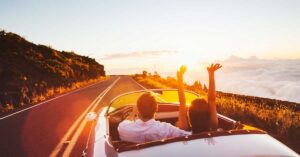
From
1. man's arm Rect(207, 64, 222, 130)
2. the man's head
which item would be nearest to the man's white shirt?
the man's head

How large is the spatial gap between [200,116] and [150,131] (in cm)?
53

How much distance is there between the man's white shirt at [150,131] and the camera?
145 inches

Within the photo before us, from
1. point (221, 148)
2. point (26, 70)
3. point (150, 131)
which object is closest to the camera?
point (221, 148)

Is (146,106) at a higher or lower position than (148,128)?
higher

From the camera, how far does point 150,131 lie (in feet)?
12.2

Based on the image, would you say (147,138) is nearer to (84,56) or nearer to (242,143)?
(242,143)

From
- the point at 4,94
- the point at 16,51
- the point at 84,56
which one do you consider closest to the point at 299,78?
the point at 84,56

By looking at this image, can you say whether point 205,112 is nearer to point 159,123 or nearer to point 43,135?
point 159,123

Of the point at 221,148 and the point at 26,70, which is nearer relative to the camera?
the point at 221,148

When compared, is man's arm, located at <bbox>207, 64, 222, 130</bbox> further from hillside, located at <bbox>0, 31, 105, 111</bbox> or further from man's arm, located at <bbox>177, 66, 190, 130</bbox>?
hillside, located at <bbox>0, 31, 105, 111</bbox>

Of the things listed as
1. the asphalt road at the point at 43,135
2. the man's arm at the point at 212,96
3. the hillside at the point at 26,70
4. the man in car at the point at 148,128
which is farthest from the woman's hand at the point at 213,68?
the hillside at the point at 26,70

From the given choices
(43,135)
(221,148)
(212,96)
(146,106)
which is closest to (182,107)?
(212,96)

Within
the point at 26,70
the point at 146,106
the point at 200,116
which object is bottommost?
the point at 200,116

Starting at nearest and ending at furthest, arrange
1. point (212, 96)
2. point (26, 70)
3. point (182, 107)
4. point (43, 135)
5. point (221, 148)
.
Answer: point (221, 148), point (212, 96), point (182, 107), point (43, 135), point (26, 70)
